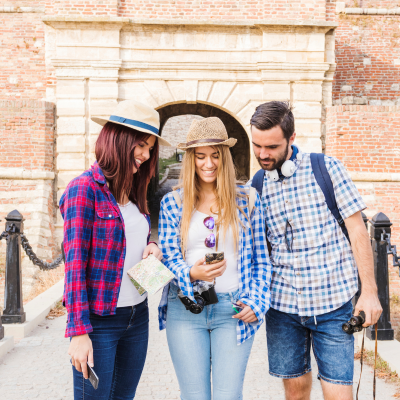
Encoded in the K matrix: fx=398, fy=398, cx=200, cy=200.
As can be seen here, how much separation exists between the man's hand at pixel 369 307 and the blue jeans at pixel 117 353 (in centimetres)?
123

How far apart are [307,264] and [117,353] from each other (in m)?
1.20

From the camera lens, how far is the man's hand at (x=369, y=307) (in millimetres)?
2229

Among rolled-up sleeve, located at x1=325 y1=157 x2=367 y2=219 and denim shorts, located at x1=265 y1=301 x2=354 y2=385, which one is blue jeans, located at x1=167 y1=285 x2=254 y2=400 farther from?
Answer: rolled-up sleeve, located at x1=325 y1=157 x2=367 y2=219

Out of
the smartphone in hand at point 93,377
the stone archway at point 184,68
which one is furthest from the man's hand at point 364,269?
the stone archway at point 184,68

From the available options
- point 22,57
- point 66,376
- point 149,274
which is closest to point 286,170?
point 149,274

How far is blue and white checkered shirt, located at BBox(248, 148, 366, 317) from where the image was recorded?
2318 mm

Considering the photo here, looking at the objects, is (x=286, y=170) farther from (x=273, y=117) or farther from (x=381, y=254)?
(x=381, y=254)

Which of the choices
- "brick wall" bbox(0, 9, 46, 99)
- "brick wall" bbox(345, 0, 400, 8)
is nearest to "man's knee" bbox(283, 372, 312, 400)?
"brick wall" bbox(0, 9, 46, 99)

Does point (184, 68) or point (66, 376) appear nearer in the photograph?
point (66, 376)

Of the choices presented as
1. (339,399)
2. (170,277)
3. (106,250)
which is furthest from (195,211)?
(339,399)

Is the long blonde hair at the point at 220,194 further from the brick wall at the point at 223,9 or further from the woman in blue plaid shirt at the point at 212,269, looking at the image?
the brick wall at the point at 223,9

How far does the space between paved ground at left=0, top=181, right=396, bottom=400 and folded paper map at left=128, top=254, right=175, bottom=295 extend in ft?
6.62

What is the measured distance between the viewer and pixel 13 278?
5121 millimetres

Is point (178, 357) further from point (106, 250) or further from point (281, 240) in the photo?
point (281, 240)
